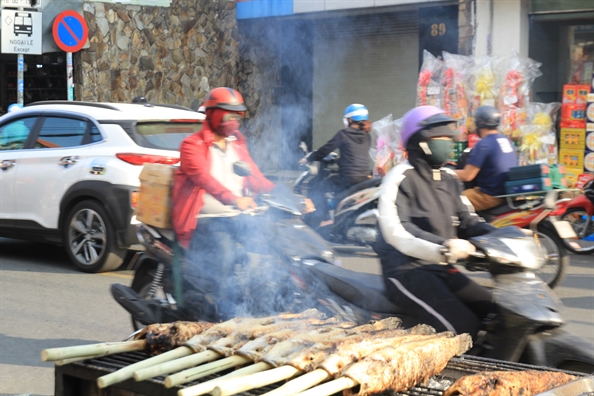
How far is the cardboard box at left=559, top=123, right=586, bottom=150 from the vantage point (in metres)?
12.8

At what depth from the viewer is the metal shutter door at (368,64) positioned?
57.6 ft

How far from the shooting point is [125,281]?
819cm

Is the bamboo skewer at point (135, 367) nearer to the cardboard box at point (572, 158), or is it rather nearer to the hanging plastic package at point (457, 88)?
the hanging plastic package at point (457, 88)

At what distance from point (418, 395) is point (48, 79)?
1839cm

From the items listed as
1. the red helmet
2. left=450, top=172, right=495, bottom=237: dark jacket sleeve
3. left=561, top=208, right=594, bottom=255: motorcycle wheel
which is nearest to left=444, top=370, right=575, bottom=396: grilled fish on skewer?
left=450, top=172, right=495, bottom=237: dark jacket sleeve

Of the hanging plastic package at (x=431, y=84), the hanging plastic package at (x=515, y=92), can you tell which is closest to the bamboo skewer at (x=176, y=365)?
the hanging plastic package at (x=515, y=92)

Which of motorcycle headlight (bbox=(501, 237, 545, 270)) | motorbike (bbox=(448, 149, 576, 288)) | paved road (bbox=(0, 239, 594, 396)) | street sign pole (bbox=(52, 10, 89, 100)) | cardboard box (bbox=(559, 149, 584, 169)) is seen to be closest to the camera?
motorcycle headlight (bbox=(501, 237, 545, 270))

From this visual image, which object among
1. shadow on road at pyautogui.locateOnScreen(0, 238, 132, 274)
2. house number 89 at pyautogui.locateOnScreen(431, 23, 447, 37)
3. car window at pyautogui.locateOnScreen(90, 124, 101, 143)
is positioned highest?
house number 89 at pyautogui.locateOnScreen(431, 23, 447, 37)

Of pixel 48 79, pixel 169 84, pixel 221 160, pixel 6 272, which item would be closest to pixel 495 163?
pixel 221 160

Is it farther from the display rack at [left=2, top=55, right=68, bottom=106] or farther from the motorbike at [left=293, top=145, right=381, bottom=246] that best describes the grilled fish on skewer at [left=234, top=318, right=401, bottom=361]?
the display rack at [left=2, top=55, right=68, bottom=106]

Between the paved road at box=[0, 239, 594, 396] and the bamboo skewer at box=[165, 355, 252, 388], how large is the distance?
2574mm

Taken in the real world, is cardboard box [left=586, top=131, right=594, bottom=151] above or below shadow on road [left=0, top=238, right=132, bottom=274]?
above

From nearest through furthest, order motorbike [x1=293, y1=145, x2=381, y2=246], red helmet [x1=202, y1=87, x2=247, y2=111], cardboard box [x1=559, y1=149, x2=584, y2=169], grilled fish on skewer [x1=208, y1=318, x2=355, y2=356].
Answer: grilled fish on skewer [x1=208, y1=318, x2=355, y2=356] < red helmet [x1=202, y1=87, x2=247, y2=111] < motorbike [x1=293, y1=145, x2=381, y2=246] < cardboard box [x1=559, y1=149, x2=584, y2=169]

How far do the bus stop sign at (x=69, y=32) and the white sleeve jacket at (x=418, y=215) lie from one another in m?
11.6
